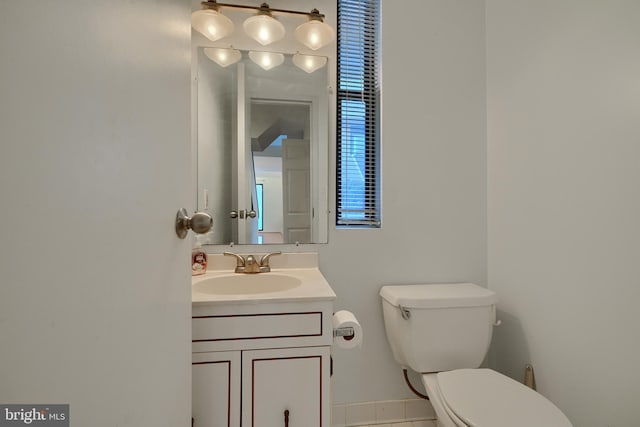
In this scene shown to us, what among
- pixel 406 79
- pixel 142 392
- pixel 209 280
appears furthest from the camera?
pixel 406 79

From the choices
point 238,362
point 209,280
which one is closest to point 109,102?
point 238,362

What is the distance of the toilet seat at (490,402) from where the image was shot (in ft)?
2.67

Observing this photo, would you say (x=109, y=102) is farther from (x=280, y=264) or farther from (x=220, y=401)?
(x=280, y=264)

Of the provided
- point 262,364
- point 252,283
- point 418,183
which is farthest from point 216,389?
point 418,183

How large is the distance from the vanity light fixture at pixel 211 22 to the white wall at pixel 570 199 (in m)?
1.37

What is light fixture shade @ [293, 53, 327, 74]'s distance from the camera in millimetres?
1376

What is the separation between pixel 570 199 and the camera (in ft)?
3.43

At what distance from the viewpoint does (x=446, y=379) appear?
3.36 feet

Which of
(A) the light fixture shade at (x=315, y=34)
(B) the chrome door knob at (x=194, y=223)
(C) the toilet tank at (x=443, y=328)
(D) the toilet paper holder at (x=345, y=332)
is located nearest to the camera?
(B) the chrome door knob at (x=194, y=223)

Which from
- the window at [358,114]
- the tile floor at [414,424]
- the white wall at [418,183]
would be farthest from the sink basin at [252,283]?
the tile floor at [414,424]

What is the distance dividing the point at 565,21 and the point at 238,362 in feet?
5.72

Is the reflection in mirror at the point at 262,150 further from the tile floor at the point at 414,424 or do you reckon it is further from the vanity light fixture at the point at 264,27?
the tile floor at the point at 414,424

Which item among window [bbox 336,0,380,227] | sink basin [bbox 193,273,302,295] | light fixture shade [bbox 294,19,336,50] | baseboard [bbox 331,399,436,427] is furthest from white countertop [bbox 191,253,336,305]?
light fixture shade [bbox 294,19,336,50]

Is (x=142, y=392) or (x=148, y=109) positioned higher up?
(x=148, y=109)
